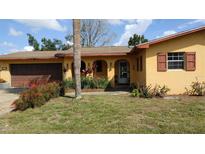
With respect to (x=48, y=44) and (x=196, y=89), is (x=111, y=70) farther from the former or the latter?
(x=48, y=44)

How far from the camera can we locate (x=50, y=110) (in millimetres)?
8047

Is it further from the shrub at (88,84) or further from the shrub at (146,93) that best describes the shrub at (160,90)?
the shrub at (88,84)

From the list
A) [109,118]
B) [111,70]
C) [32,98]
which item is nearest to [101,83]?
[111,70]

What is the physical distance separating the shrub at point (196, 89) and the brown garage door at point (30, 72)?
37.8ft

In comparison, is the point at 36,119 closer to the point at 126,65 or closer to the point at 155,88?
the point at 155,88

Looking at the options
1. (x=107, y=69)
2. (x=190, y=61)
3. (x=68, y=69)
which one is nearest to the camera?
(x=190, y=61)

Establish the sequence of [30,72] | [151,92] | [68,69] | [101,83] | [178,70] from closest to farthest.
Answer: [151,92], [178,70], [101,83], [68,69], [30,72]

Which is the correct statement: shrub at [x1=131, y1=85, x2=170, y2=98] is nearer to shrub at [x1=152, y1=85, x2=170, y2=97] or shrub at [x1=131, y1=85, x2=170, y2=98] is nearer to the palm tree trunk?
shrub at [x1=152, y1=85, x2=170, y2=97]

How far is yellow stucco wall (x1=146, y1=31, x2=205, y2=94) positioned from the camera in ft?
36.7

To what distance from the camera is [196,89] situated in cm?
1108

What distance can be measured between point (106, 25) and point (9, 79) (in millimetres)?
25352

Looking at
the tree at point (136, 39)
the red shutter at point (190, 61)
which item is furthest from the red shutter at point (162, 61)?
the tree at point (136, 39)

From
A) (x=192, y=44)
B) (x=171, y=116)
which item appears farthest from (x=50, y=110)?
(x=192, y=44)

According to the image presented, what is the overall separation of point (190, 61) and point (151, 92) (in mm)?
2790
